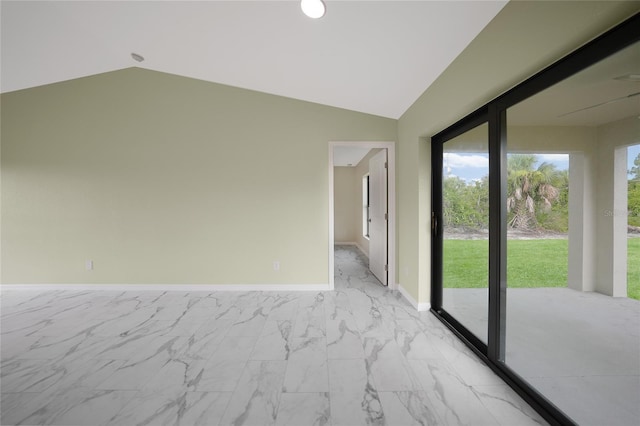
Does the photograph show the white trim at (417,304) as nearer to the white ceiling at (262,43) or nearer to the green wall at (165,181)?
the green wall at (165,181)

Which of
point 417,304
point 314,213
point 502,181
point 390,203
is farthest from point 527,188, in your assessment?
point 314,213

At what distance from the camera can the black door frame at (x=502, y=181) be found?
1064 millimetres

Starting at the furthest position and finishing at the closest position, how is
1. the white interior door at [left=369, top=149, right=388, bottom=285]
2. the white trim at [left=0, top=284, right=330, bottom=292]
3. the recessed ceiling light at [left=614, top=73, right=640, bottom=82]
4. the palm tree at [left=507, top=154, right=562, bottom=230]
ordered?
1. the white interior door at [left=369, top=149, right=388, bottom=285]
2. the white trim at [left=0, top=284, right=330, bottom=292]
3. the palm tree at [left=507, top=154, right=562, bottom=230]
4. the recessed ceiling light at [left=614, top=73, right=640, bottom=82]

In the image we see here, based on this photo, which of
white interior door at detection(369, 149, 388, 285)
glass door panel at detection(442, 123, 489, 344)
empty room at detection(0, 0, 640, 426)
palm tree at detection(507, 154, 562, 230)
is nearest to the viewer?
empty room at detection(0, 0, 640, 426)

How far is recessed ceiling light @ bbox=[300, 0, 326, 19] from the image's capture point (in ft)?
5.51

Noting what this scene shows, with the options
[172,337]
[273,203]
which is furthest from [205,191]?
[172,337]

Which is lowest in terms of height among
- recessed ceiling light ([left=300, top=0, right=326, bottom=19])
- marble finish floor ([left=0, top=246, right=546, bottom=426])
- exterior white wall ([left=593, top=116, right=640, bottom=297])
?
marble finish floor ([left=0, top=246, right=546, bottom=426])

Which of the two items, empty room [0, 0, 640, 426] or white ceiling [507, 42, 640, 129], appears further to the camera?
empty room [0, 0, 640, 426]

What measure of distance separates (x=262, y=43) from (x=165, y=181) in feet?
7.73

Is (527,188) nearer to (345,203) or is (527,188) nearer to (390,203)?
(390,203)

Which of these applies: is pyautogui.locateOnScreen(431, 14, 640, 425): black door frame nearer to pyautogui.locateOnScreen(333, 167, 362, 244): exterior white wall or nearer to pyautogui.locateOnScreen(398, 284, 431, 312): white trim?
pyautogui.locateOnScreen(398, 284, 431, 312): white trim

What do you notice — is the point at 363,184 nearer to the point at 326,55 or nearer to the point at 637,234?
the point at 326,55

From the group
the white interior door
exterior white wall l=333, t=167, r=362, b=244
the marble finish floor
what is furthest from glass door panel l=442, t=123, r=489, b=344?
exterior white wall l=333, t=167, r=362, b=244

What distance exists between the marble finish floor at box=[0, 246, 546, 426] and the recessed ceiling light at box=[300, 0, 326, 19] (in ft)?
8.71
